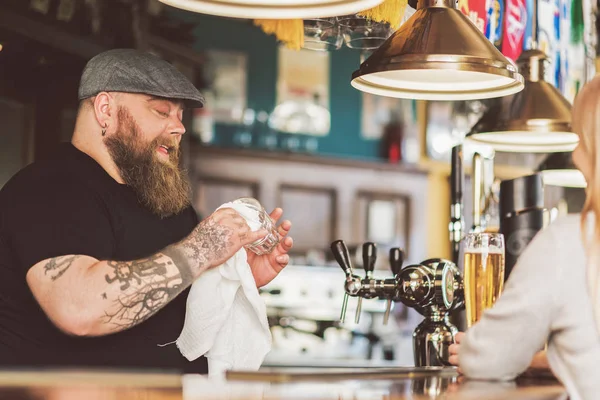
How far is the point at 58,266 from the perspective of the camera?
189 centimetres

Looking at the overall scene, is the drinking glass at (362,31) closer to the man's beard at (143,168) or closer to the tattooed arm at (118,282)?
the man's beard at (143,168)

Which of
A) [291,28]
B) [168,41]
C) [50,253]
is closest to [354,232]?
[168,41]

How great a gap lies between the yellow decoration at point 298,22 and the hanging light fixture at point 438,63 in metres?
0.08

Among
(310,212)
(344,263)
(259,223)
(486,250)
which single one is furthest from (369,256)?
(310,212)

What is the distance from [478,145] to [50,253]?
5.39 feet

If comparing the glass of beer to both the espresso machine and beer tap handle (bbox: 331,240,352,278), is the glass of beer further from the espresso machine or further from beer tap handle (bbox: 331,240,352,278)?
beer tap handle (bbox: 331,240,352,278)

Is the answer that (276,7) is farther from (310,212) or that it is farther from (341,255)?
(310,212)

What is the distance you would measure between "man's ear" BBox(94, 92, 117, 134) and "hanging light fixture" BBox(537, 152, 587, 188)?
172 centimetres

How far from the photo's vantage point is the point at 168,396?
1235 mm

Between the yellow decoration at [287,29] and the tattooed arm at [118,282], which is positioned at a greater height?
the yellow decoration at [287,29]

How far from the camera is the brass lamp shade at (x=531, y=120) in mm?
→ 2709

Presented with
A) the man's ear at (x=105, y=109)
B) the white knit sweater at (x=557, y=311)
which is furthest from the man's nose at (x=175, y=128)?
the white knit sweater at (x=557, y=311)

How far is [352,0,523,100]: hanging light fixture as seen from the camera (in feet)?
6.53

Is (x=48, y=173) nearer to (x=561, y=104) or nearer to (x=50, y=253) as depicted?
(x=50, y=253)
